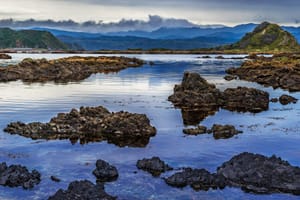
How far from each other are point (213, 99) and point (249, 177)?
1666 inches

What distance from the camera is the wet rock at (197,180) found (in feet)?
108

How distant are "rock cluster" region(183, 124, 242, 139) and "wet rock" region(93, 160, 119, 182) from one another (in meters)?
17.4

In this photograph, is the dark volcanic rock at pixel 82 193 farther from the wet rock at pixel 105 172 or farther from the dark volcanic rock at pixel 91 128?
the dark volcanic rock at pixel 91 128

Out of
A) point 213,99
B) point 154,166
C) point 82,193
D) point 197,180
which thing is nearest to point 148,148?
point 154,166

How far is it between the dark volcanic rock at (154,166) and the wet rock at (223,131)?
539 inches

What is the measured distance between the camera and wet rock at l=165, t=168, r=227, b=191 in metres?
33.0

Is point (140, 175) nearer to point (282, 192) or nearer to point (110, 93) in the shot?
point (282, 192)

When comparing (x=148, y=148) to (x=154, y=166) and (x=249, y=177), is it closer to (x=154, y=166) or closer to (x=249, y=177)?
(x=154, y=166)

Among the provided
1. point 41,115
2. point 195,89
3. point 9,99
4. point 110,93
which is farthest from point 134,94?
point 41,115

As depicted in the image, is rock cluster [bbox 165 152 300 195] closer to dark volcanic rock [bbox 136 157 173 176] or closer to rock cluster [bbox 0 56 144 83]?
dark volcanic rock [bbox 136 157 173 176]

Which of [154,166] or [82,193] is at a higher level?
[82,193]

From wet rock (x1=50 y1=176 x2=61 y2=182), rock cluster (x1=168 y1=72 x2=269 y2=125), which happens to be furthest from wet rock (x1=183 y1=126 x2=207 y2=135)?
wet rock (x1=50 y1=176 x2=61 y2=182)

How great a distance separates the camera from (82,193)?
29.2 metres

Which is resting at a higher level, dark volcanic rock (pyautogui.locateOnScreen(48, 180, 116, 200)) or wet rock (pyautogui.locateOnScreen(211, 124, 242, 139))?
dark volcanic rock (pyautogui.locateOnScreen(48, 180, 116, 200))
